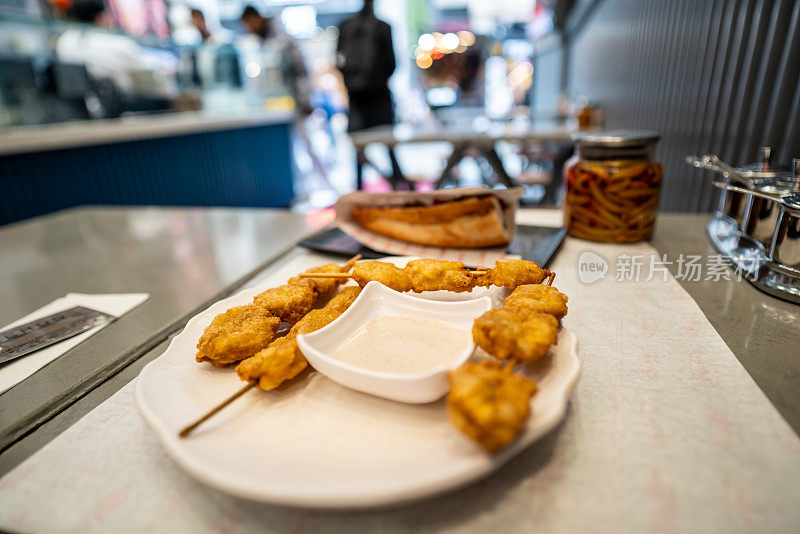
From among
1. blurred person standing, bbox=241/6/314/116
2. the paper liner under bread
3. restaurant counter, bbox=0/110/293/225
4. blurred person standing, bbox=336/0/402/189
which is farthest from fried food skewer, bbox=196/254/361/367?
blurred person standing, bbox=241/6/314/116

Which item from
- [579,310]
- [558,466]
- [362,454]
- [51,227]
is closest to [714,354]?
[579,310]

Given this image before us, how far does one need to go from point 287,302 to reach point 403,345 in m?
0.28

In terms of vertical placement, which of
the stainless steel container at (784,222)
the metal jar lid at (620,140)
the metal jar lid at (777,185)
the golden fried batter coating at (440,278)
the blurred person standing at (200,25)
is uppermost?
the blurred person standing at (200,25)

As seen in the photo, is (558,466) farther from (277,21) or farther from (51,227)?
(277,21)

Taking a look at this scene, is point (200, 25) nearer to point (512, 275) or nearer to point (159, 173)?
point (159, 173)

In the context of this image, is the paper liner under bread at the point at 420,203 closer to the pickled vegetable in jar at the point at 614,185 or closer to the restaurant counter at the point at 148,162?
the pickled vegetable in jar at the point at 614,185

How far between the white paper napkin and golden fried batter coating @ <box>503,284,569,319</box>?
0.86 meters

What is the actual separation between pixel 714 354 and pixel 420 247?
0.72 meters

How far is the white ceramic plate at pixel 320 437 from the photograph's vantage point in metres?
0.45

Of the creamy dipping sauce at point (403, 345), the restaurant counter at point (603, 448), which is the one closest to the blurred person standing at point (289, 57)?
the restaurant counter at point (603, 448)

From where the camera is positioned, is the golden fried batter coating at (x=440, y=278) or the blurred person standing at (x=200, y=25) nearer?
the golden fried batter coating at (x=440, y=278)

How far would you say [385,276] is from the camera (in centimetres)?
90

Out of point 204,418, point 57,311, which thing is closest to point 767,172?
point 204,418

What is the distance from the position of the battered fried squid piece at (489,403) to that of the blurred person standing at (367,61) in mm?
4141
